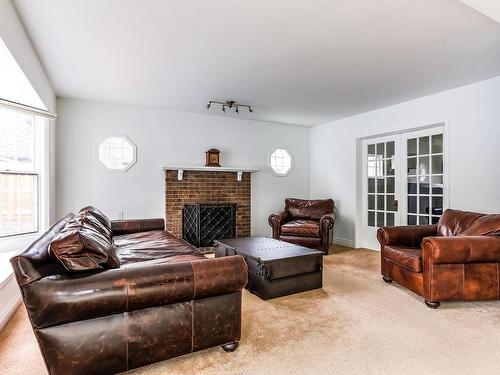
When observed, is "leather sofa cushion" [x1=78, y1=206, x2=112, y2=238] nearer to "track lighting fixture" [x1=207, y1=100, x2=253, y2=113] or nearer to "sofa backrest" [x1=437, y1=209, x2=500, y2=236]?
"track lighting fixture" [x1=207, y1=100, x2=253, y2=113]

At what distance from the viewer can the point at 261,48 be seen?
2.68 metres

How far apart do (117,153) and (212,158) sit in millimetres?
1519

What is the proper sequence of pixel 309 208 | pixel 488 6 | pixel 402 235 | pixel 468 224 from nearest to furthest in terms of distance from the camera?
1. pixel 488 6
2. pixel 468 224
3. pixel 402 235
4. pixel 309 208

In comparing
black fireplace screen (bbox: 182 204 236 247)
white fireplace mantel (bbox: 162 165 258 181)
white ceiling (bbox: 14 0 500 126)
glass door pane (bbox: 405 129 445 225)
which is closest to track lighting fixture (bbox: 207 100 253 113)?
white ceiling (bbox: 14 0 500 126)

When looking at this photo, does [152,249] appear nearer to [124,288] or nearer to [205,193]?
[124,288]

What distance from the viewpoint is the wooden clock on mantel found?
502 cm

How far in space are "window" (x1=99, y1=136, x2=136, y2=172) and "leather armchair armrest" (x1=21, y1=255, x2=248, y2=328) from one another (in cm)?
329

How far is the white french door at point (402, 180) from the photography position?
4.07 meters

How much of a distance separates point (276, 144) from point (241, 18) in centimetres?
365

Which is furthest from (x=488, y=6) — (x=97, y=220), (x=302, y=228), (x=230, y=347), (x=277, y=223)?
(x=277, y=223)

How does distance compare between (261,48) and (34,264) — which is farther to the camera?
(261,48)

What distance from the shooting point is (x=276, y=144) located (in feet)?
19.0

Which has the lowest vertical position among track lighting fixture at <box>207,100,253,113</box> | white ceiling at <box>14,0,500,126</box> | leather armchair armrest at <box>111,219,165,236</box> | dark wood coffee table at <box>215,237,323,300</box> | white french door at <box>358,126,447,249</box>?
dark wood coffee table at <box>215,237,323,300</box>

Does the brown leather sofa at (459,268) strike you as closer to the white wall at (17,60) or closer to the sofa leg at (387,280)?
the sofa leg at (387,280)
